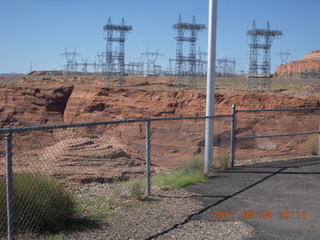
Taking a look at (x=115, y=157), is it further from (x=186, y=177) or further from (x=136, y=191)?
(x=136, y=191)

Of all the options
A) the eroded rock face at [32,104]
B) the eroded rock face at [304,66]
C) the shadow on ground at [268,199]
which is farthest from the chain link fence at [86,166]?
the eroded rock face at [304,66]

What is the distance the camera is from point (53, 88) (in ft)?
130

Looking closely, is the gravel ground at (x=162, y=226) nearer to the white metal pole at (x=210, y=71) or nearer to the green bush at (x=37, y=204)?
the green bush at (x=37, y=204)

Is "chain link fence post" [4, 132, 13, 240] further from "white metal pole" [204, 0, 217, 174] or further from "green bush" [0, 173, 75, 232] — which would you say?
"white metal pole" [204, 0, 217, 174]

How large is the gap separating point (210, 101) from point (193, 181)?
2.06 m

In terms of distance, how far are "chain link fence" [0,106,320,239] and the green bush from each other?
A: 13 millimetres

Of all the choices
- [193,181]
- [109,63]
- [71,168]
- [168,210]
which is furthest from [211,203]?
[109,63]

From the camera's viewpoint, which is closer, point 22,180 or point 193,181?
point 22,180

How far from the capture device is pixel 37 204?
5.47m

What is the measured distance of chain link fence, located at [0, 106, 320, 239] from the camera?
17.8 feet

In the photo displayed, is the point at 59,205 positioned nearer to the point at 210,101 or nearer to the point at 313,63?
the point at 210,101

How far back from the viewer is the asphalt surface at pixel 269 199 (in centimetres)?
585
